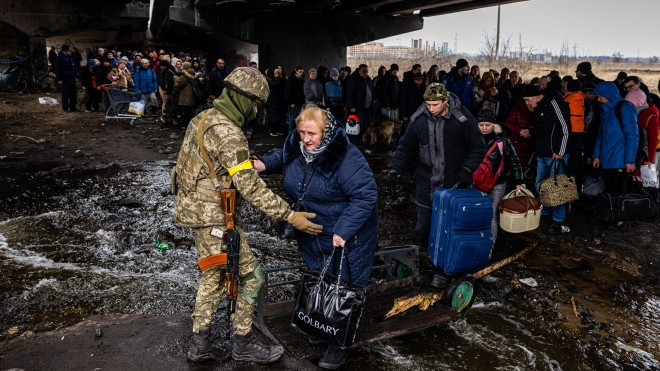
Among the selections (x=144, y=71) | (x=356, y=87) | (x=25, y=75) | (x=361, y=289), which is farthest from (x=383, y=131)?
(x=25, y=75)

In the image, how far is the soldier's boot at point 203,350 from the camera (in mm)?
3631

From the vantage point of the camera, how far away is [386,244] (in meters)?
6.72

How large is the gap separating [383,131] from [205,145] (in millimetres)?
10413

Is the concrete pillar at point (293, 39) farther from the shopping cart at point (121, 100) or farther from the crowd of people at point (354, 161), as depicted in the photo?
the crowd of people at point (354, 161)

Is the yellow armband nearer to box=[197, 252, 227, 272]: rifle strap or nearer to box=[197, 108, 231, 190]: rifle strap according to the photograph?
box=[197, 108, 231, 190]: rifle strap

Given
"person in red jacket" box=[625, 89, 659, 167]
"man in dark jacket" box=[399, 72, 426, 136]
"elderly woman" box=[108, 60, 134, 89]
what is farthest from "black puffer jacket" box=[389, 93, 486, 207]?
"elderly woman" box=[108, 60, 134, 89]

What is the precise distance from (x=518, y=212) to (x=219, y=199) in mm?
3553

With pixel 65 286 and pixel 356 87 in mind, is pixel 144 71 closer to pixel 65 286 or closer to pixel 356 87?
pixel 356 87

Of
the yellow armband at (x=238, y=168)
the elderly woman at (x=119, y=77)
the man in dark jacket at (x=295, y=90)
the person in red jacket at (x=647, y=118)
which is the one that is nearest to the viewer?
the yellow armband at (x=238, y=168)

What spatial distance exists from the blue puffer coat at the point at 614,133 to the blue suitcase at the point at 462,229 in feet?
11.5

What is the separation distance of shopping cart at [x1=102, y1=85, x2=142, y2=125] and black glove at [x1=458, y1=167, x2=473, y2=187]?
12403 mm

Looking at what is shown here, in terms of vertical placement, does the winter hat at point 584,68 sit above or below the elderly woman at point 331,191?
above

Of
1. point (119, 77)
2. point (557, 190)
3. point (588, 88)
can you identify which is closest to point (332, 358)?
point (557, 190)

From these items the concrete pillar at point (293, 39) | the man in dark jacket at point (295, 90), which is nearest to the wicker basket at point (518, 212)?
the man in dark jacket at point (295, 90)
